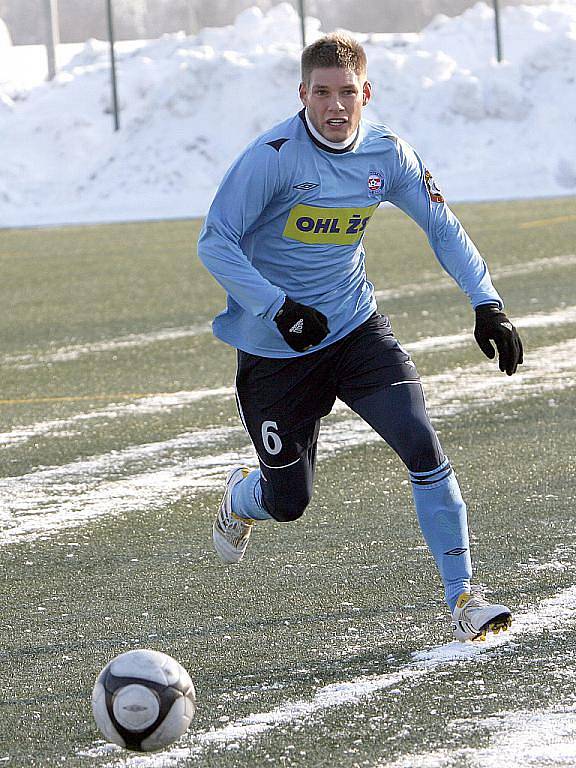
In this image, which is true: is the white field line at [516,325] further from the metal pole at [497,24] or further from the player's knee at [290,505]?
the metal pole at [497,24]

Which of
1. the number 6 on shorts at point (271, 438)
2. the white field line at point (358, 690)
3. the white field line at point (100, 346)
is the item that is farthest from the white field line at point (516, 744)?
the white field line at point (100, 346)

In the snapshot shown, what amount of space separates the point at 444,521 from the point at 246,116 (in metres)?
37.2

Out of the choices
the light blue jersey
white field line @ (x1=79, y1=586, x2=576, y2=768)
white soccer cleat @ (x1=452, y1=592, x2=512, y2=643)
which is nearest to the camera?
white field line @ (x1=79, y1=586, x2=576, y2=768)

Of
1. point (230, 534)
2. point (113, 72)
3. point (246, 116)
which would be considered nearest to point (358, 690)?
point (230, 534)

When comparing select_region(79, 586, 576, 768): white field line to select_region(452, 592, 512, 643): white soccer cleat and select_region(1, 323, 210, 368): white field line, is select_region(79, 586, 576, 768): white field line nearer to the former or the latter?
select_region(452, 592, 512, 643): white soccer cleat

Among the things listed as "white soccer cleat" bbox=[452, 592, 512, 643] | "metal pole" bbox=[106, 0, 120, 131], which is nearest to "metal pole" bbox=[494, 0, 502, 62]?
"metal pole" bbox=[106, 0, 120, 131]

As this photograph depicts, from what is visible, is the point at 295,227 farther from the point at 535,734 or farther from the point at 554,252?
the point at 554,252

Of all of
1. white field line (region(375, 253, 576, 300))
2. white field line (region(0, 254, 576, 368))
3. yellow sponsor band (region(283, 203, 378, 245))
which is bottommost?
white field line (region(375, 253, 576, 300))

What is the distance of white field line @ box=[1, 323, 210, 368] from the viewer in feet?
35.4

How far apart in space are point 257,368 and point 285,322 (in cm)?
50

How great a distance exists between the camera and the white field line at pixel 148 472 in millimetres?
6301

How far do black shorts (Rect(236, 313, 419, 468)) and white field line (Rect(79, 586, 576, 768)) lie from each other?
91 centimetres

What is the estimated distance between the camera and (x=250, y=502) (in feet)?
17.5

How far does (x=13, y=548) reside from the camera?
5719 mm
